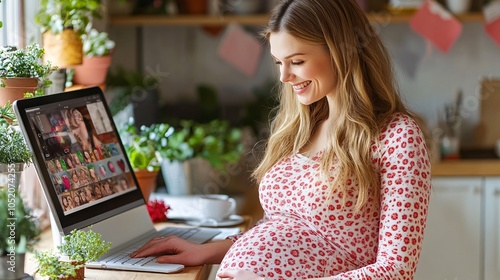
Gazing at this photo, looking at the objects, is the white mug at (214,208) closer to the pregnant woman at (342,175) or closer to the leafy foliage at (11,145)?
the pregnant woman at (342,175)

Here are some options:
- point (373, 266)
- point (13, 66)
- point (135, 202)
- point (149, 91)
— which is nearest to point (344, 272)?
point (373, 266)

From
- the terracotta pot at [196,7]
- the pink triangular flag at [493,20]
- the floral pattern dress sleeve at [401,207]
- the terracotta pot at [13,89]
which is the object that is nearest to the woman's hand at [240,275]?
the floral pattern dress sleeve at [401,207]

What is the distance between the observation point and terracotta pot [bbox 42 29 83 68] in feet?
7.25

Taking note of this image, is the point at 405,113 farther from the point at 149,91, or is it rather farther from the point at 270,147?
the point at 149,91

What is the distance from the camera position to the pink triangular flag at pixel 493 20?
378 centimetres

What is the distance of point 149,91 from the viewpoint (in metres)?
3.50

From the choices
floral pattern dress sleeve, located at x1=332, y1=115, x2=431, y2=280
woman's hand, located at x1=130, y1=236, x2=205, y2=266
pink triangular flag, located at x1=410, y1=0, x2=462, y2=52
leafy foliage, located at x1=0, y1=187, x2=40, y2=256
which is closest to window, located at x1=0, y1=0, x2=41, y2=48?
woman's hand, located at x1=130, y1=236, x2=205, y2=266

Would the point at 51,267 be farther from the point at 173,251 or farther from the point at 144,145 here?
the point at 144,145

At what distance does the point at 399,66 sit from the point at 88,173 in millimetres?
2455

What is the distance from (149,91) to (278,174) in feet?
5.75

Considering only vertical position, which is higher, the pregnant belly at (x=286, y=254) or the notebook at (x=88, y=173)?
the notebook at (x=88, y=173)

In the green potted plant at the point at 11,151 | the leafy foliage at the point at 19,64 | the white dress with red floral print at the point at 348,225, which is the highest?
the leafy foliage at the point at 19,64

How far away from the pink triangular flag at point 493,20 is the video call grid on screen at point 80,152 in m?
2.34

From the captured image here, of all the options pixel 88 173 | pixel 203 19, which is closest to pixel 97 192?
pixel 88 173
